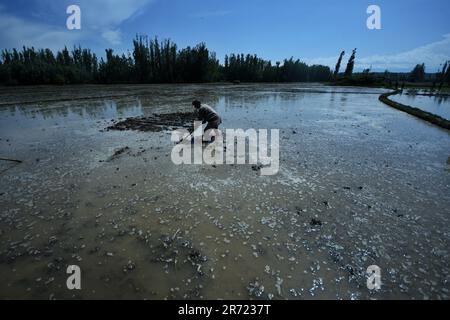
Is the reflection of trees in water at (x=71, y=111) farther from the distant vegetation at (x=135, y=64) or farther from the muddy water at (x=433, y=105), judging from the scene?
the distant vegetation at (x=135, y=64)

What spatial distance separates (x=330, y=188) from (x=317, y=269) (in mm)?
2772

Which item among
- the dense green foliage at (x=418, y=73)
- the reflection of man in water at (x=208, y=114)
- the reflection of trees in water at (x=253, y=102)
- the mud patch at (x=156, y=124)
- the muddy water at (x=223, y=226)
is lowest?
the muddy water at (x=223, y=226)

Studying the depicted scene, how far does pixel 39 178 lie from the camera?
595 cm

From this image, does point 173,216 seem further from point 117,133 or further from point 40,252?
Answer: point 117,133

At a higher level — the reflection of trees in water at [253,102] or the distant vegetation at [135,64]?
the distant vegetation at [135,64]

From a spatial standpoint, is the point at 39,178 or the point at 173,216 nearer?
the point at 173,216

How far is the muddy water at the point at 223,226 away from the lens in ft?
9.95

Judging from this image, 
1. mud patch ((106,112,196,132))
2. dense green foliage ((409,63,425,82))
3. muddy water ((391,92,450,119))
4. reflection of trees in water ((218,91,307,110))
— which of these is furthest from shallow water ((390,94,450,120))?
dense green foliage ((409,63,425,82))

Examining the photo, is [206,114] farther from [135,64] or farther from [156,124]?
[135,64]

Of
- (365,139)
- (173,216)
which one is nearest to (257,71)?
(365,139)

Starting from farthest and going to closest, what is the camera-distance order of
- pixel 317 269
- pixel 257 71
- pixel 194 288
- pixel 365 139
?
pixel 257 71
pixel 365 139
pixel 317 269
pixel 194 288

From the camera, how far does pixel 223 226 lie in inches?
164

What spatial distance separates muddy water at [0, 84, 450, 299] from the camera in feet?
9.95

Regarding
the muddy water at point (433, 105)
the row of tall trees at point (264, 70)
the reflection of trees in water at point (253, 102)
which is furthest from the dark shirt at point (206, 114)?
the row of tall trees at point (264, 70)
